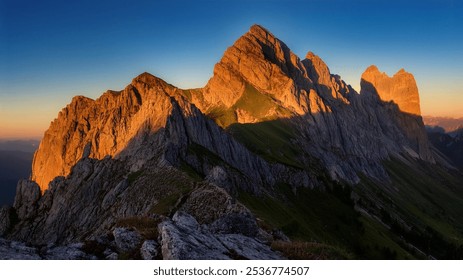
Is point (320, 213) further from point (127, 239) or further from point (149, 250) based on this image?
point (149, 250)

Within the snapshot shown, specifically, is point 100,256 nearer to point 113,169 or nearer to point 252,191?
point 252,191

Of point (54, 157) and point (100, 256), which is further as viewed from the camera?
point (54, 157)

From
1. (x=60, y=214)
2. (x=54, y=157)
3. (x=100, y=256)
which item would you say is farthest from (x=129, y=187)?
(x=54, y=157)

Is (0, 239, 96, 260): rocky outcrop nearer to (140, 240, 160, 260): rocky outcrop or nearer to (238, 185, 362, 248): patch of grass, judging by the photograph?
(140, 240, 160, 260): rocky outcrop

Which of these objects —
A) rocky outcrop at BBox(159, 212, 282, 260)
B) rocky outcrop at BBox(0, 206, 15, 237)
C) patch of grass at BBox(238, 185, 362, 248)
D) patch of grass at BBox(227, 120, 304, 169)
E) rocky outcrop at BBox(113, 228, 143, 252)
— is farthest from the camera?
patch of grass at BBox(227, 120, 304, 169)

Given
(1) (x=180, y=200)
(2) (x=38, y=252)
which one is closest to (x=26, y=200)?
(1) (x=180, y=200)

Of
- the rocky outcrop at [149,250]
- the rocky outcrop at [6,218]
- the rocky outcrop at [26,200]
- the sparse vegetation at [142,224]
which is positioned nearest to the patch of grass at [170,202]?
the sparse vegetation at [142,224]

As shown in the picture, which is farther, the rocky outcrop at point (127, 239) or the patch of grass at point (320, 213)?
the patch of grass at point (320, 213)

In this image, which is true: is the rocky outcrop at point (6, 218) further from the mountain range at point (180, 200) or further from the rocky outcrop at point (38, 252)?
the rocky outcrop at point (38, 252)

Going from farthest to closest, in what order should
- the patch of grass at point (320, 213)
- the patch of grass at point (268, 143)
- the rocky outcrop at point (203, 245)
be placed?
the patch of grass at point (268, 143)
the patch of grass at point (320, 213)
the rocky outcrop at point (203, 245)

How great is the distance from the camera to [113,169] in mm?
89688

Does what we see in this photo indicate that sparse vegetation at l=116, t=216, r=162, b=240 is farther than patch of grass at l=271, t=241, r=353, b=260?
Yes

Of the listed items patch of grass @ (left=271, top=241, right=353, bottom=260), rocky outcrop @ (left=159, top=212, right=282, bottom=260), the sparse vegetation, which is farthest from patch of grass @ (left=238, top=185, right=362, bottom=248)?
rocky outcrop @ (left=159, top=212, right=282, bottom=260)

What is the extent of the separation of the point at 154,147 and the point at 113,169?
14535 mm
